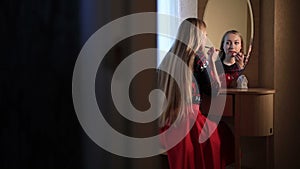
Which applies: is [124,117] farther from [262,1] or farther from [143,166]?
[262,1]

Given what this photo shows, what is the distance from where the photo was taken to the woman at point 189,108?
162 cm

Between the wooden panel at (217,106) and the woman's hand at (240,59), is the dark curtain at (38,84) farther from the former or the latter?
the woman's hand at (240,59)

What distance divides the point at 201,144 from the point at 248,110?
53cm

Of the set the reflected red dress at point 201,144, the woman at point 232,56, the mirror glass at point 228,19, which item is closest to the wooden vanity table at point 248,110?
the reflected red dress at point 201,144

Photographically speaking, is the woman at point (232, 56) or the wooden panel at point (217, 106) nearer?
the wooden panel at point (217, 106)

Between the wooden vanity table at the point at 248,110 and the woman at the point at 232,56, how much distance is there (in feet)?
1.18

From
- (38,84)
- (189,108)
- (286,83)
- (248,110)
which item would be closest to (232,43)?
(286,83)

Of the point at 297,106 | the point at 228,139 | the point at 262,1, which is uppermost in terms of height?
the point at 262,1

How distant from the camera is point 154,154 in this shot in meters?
0.37

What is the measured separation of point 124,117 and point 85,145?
0.05 metres

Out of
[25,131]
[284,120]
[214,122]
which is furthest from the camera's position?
[284,120]

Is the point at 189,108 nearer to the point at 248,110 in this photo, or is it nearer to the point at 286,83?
the point at 248,110

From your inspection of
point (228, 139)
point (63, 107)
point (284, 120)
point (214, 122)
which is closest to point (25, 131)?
point (63, 107)

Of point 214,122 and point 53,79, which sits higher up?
point 53,79
